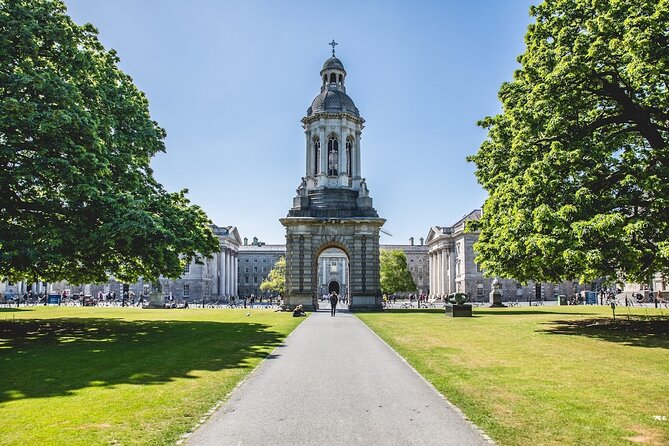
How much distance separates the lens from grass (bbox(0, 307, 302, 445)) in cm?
752

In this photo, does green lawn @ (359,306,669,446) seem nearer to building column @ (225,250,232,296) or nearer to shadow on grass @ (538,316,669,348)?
shadow on grass @ (538,316,669,348)

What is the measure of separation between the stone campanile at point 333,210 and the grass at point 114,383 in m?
26.7

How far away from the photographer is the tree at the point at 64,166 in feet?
61.9

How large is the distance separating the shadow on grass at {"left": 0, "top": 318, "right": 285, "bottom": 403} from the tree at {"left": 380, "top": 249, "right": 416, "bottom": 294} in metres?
63.9

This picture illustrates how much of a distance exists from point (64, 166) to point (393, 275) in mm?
72363

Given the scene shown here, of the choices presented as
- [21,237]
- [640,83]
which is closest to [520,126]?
[640,83]

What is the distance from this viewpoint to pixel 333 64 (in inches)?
2141

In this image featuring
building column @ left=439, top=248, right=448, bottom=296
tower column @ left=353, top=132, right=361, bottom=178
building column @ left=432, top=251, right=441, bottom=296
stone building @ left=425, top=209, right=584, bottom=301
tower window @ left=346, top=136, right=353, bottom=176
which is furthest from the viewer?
building column @ left=432, top=251, right=441, bottom=296

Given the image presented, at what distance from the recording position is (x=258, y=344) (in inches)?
732

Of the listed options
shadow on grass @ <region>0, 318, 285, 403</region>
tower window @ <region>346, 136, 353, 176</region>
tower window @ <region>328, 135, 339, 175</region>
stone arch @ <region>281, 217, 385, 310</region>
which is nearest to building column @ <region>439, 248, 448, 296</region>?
tower window @ <region>346, 136, 353, 176</region>

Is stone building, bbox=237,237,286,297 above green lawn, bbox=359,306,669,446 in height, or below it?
above

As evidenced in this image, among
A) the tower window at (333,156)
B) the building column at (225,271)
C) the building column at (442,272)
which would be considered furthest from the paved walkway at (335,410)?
the building column at (225,271)

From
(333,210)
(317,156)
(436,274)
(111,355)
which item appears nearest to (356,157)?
(317,156)

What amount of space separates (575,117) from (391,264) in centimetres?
6888
